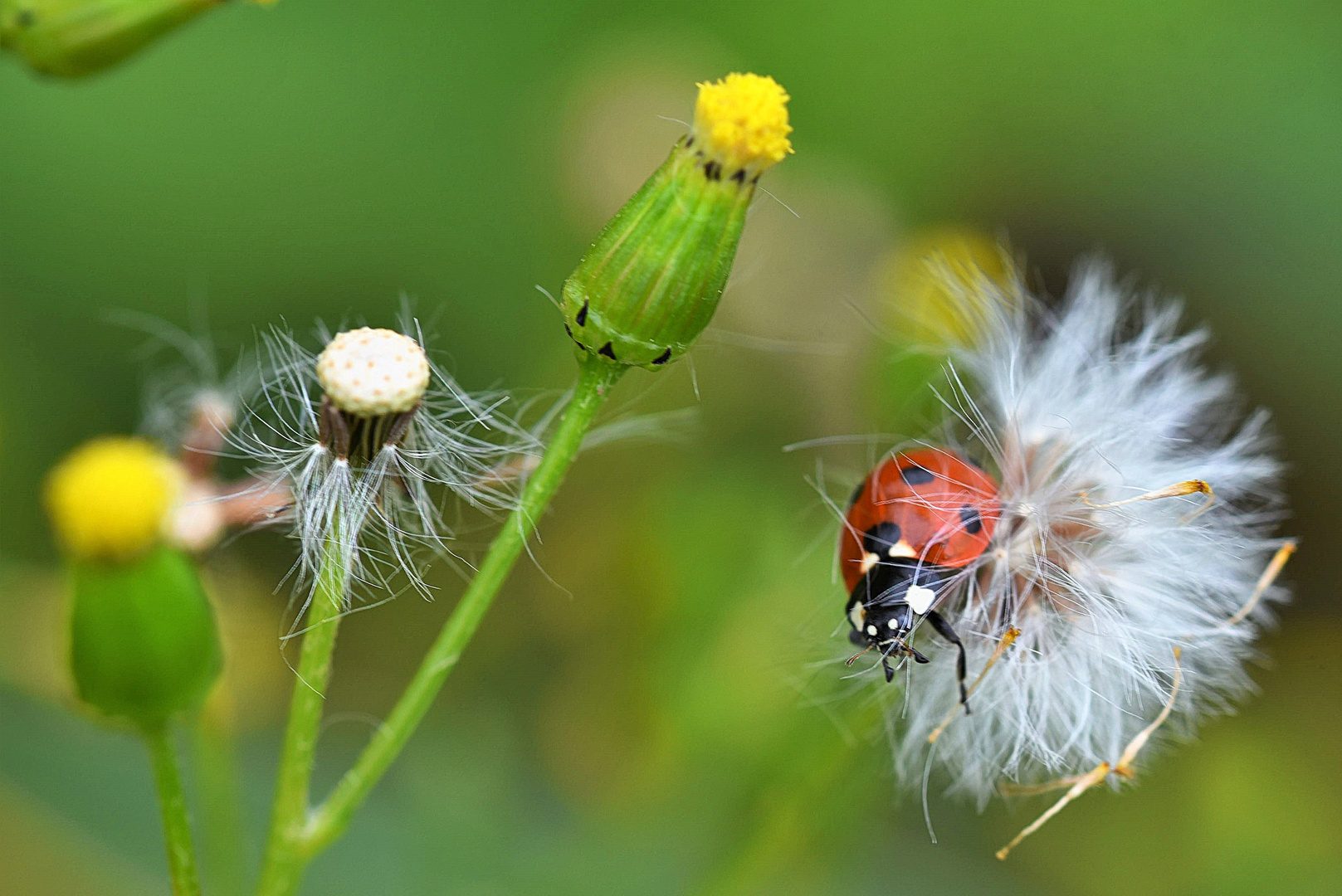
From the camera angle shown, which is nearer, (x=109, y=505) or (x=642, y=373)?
(x=109, y=505)

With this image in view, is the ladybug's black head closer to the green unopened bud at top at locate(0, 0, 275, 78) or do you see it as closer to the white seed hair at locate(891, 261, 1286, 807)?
the white seed hair at locate(891, 261, 1286, 807)

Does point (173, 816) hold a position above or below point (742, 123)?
below

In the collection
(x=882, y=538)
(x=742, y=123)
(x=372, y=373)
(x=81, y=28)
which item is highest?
(x=742, y=123)

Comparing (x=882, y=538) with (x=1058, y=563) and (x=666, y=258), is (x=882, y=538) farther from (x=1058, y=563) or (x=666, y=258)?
(x=666, y=258)

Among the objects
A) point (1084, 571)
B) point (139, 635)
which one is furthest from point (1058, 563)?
point (139, 635)

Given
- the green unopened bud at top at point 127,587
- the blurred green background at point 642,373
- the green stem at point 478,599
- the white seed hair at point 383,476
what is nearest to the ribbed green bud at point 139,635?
the green unopened bud at top at point 127,587

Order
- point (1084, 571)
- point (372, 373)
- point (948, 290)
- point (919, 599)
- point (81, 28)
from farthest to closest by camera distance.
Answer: point (948, 290), point (1084, 571), point (81, 28), point (919, 599), point (372, 373)

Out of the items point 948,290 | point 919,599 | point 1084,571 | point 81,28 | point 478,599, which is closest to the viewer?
point 478,599

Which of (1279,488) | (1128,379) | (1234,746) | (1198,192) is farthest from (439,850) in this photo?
(1198,192)
